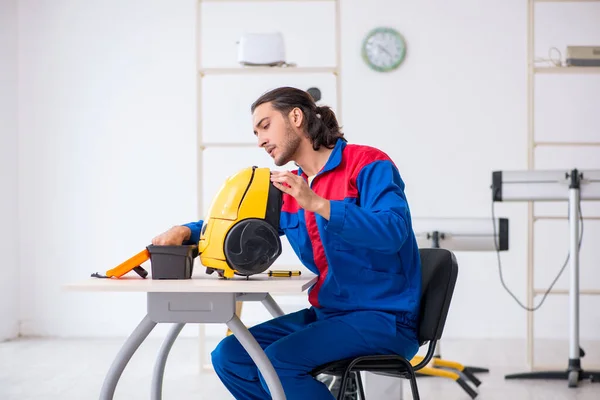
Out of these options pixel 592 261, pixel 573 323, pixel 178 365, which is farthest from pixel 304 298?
pixel 592 261

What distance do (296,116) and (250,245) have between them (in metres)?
0.53

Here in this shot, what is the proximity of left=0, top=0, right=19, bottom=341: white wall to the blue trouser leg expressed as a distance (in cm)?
352

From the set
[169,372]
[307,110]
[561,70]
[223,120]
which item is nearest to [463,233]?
[561,70]

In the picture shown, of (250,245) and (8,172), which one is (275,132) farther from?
(8,172)

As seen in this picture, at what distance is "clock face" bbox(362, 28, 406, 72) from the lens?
5.19 meters

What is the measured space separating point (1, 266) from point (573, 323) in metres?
3.54

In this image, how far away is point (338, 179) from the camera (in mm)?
2018

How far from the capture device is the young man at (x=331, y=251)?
175cm

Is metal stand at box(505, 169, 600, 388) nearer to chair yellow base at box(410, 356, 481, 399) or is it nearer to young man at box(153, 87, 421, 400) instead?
chair yellow base at box(410, 356, 481, 399)

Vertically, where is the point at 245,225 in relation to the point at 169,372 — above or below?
above

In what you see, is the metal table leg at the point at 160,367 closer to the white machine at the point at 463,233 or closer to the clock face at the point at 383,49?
the white machine at the point at 463,233

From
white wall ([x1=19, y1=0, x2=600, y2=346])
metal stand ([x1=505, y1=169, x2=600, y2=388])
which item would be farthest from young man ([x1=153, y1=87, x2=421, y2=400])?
white wall ([x1=19, y1=0, x2=600, y2=346])

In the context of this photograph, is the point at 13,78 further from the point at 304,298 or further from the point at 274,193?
the point at 274,193

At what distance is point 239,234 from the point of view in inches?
68.9
